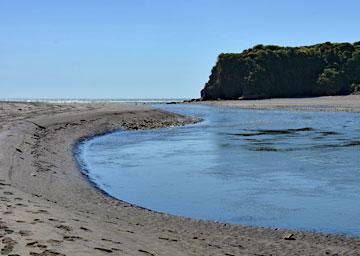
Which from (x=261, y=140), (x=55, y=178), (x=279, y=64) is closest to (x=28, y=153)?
(x=55, y=178)

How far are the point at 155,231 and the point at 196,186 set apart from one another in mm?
6484

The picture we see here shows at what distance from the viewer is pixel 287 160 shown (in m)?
22.5

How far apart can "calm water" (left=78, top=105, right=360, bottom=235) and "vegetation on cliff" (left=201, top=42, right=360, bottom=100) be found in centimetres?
8365

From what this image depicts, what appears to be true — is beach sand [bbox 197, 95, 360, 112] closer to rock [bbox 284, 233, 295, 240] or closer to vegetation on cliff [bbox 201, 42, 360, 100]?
vegetation on cliff [bbox 201, 42, 360, 100]

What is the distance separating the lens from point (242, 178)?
1800 centimetres

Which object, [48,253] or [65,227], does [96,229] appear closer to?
[65,227]

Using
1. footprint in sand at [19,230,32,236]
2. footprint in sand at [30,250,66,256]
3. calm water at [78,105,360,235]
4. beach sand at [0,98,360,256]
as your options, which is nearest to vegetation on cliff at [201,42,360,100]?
calm water at [78,105,360,235]

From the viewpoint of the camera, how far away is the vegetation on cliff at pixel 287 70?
4409 inches

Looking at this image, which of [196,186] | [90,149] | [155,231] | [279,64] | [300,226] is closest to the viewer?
[155,231]

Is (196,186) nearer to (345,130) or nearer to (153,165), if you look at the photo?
(153,165)

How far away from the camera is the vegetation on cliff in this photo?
112000 mm

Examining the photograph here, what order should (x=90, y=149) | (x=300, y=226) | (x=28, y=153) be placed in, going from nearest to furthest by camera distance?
(x=300, y=226) < (x=28, y=153) < (x=90, y=149)

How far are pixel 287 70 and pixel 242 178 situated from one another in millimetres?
104570

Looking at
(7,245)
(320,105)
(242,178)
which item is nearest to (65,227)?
(7,245)
